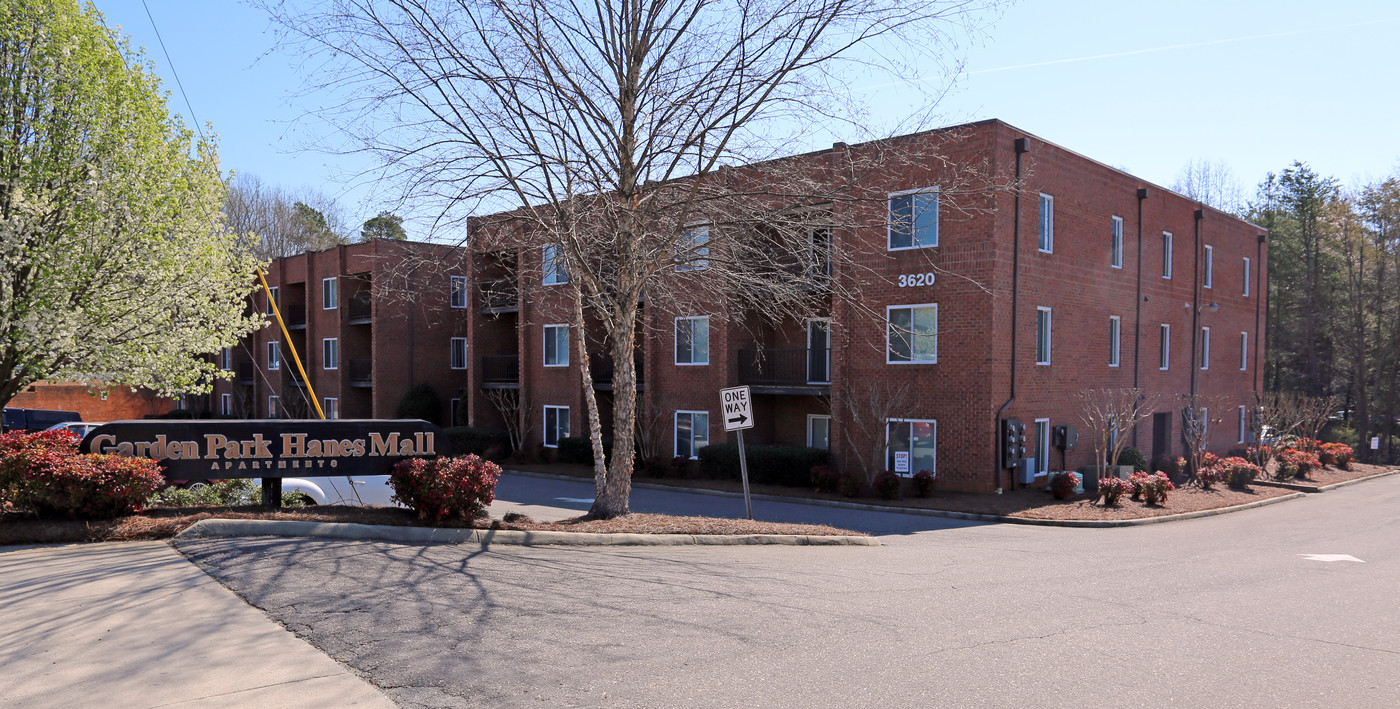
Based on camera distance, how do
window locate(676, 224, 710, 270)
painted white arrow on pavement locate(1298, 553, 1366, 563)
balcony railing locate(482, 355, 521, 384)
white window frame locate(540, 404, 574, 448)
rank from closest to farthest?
1. window locate(676, 224, 710, 270)
2. painted white arrow on pavement locate(1298, 553, 1366, 563)
3. white window frame locate(540, 404, 574, 448)
4. balcony railing locate(482, 355, 521, 384)

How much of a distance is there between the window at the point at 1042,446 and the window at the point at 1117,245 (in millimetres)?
6206

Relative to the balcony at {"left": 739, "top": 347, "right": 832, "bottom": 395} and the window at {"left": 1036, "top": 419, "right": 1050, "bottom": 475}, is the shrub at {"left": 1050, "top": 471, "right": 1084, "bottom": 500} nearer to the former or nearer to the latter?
the window at {"left": 1036, "top": 419, "right": 1050, "bottom": 475}

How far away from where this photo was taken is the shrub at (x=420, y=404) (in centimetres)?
3531

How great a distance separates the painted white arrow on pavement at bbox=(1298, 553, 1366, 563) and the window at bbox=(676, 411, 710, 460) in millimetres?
16268

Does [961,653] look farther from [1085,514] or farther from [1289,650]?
[1085,514]

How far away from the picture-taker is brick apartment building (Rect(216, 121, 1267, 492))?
20.8 meters

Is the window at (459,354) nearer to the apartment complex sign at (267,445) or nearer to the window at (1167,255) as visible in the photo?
the apartment complex sign at (267,445)

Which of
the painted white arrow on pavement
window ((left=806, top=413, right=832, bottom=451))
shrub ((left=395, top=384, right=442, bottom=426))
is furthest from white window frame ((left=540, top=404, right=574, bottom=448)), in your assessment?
the painted white arrow on pavement

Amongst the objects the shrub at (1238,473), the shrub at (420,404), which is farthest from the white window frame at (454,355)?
the shrub at (1238,473)

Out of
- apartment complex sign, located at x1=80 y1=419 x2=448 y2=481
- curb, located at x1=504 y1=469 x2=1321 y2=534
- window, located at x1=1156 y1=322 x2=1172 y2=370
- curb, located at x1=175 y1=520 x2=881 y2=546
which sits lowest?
curb, located at x1=504 y1=469 x2=1321 y2=534

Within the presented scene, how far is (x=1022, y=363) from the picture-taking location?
21.7 m

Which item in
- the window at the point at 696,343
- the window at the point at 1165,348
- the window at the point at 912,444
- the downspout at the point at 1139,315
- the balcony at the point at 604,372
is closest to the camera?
the window at the point at 912,444

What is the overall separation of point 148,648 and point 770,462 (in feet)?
63.7

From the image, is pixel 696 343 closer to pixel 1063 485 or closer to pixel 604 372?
pixel 604 372
